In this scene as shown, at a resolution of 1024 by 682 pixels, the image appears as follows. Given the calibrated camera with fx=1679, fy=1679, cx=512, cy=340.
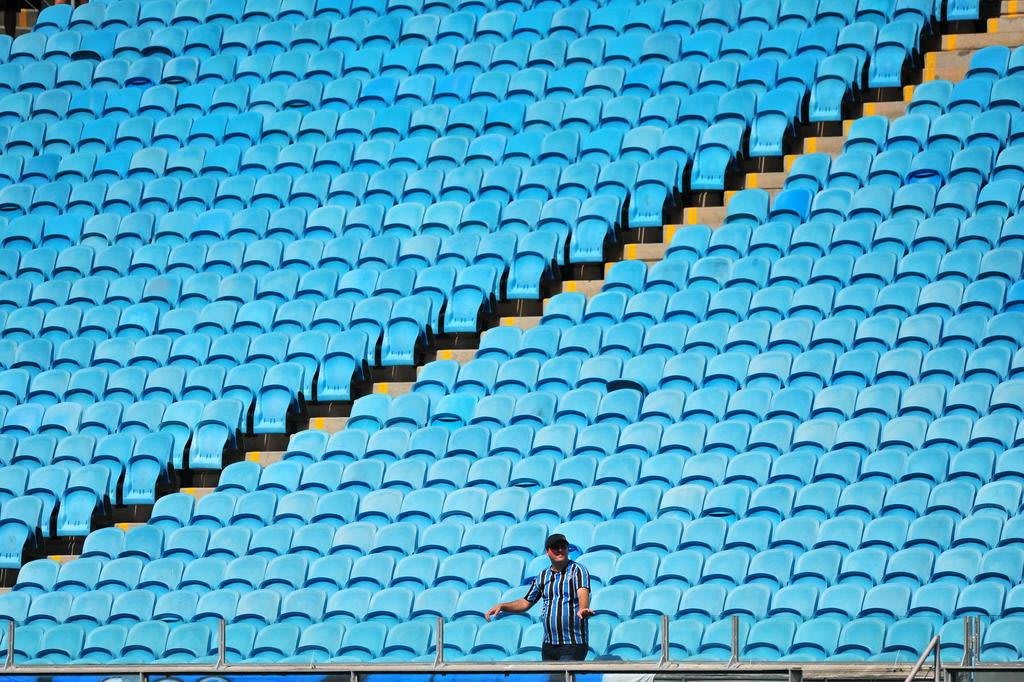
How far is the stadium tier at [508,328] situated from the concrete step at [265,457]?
0.42 feet

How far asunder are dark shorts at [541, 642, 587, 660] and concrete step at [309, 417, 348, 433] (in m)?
4.24

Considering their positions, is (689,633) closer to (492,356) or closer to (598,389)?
(598,389)

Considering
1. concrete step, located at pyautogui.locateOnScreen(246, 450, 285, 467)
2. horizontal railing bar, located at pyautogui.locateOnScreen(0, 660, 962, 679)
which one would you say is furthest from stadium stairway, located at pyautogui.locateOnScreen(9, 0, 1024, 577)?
horizontal railing bar, located at pyautogui.locateOnScreen(0, 660, 962, 679)

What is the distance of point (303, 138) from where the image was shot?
13.0 m

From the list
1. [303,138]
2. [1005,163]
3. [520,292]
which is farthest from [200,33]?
[1005,163]

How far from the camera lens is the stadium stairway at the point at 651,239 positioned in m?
10.8

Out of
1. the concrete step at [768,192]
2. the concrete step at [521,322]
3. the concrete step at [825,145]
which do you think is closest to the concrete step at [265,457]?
the concrete step at [521,322]

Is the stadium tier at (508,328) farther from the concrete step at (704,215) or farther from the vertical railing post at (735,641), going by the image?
the vertical railing post at (735,641)

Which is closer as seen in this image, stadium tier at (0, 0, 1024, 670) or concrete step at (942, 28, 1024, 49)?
stadium tier at (0, 0, 1024, 670)

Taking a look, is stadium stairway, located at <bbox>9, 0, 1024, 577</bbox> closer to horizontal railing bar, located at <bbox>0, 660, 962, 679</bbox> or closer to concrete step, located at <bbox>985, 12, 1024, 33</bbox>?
concrete step, located at <bbox>985, 12, 1024, 33</bbox>

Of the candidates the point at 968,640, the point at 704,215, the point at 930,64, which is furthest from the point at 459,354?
the point at 968,640

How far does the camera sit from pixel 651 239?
11.7m

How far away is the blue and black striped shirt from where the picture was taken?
691cm

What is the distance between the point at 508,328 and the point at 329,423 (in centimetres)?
132
